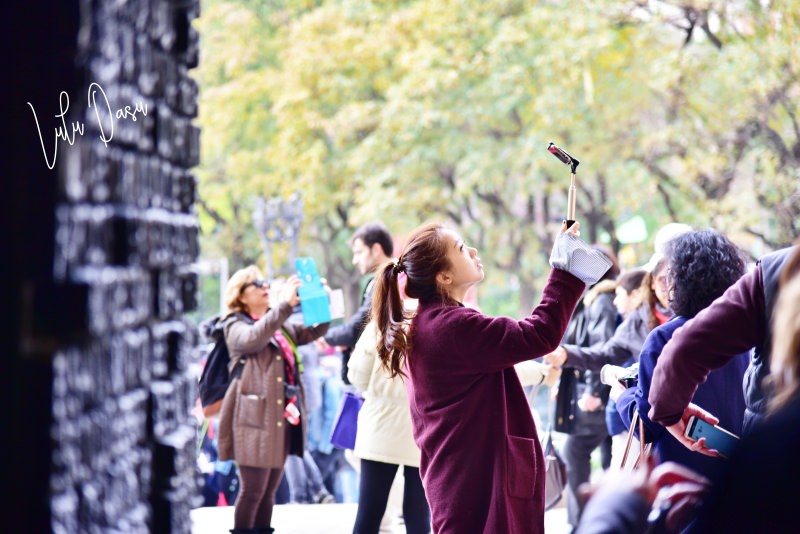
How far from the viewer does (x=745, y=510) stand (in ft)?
5.15

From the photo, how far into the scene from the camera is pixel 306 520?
22.4 ft

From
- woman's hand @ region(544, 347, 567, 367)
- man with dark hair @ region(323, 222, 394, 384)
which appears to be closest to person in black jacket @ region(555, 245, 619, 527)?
woman's hand @ region(544, 347, 567, 367)

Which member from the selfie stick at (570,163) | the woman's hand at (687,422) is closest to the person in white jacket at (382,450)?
the selfie stick at (570,163)

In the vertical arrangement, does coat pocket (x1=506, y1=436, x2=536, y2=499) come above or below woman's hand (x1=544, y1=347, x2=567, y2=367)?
below

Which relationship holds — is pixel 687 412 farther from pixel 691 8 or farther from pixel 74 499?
pixel 691 8

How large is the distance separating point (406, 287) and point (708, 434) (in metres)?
1.18

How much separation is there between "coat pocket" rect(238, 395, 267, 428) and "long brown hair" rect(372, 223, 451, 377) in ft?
6.98

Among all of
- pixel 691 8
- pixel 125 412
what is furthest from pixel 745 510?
pixel 691 8

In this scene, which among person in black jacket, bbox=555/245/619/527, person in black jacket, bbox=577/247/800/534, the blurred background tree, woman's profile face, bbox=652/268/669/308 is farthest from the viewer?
the blurred background tree

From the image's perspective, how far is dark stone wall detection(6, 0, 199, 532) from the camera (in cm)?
129

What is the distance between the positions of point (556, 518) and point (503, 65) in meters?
9.08

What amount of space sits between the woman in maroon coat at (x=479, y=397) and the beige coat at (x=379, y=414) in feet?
3.88

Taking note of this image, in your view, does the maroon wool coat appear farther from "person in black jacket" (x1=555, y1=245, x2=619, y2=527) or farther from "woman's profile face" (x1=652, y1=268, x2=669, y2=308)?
"person in black jacket" (x1=555, y1=245, x2=619, y2=527)

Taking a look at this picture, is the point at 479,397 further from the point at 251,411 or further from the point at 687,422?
the point at 251,411
